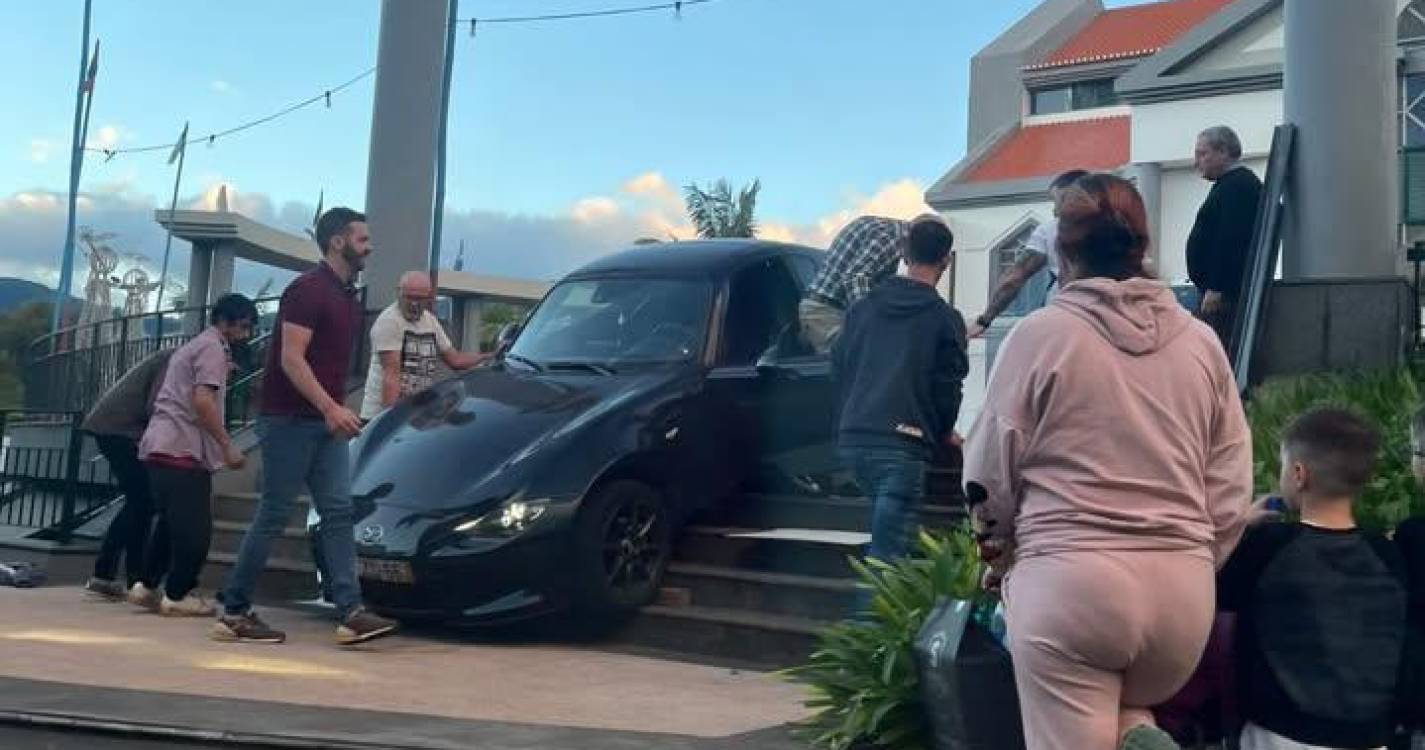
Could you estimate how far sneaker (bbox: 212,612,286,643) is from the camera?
720 centimetres

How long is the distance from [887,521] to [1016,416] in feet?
10.1

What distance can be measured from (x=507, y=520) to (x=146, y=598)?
99.0 inches

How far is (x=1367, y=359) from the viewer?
7.59 m

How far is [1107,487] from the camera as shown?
3.00 meters

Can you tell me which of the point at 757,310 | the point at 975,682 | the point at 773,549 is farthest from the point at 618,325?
the point at 975,682

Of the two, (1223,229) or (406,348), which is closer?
(1223,229)

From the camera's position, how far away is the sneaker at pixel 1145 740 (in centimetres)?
291

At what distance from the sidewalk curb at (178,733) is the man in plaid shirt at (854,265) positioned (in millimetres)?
3656

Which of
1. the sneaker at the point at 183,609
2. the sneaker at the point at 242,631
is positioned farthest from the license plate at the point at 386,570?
the sneaker at the point at 183,609

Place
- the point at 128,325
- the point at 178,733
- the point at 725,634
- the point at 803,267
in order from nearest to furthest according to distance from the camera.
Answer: the point at 178,733, the point at 725,634, the point at 803,267, the point at 128,325

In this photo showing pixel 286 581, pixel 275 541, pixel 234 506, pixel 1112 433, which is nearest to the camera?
pixel 1112 433

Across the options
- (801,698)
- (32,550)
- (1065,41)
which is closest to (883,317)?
(801,698)

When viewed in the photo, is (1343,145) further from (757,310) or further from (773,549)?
(773,549)

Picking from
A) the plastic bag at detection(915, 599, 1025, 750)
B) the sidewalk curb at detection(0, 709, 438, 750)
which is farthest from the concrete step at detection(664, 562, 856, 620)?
the plastic bag at detection(915, 599, 1025, 750)
